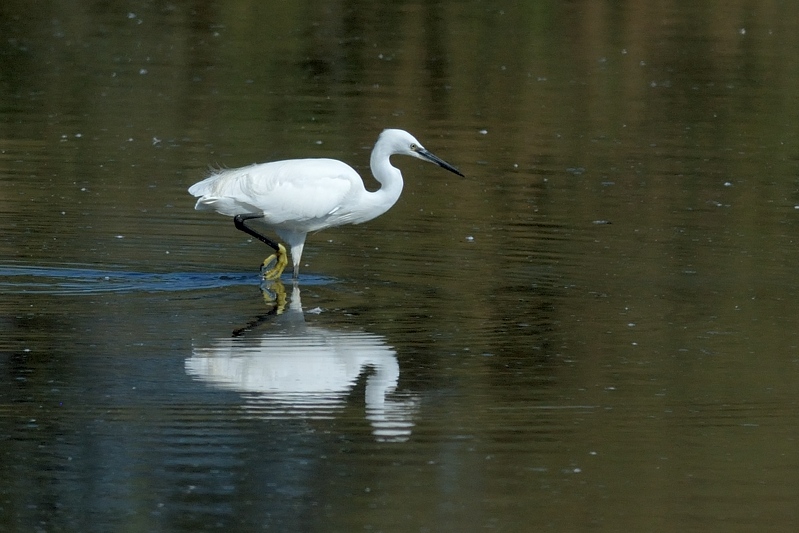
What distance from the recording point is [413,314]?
995 centimetres

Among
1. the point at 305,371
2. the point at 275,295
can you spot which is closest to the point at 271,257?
the point at 275,295

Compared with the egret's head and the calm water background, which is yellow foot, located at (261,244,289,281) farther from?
the egret's head

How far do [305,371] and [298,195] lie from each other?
282cm

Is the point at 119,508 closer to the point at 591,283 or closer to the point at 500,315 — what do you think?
the point at 500,315

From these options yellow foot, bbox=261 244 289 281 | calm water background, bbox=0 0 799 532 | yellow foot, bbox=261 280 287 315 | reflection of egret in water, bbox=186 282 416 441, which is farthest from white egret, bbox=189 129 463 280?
reflection of egret in water, bbox=186 282 416 441

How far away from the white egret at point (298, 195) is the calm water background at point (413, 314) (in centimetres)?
38

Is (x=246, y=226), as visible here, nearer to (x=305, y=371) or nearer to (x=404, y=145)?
(x=404, y=145)

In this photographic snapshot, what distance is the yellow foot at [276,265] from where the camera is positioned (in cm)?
1123

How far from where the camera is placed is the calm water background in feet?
21.6

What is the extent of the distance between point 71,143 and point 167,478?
34.5ft

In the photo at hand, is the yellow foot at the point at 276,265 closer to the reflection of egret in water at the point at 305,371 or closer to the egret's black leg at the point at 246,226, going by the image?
the egret's black leg at the point at 246,226

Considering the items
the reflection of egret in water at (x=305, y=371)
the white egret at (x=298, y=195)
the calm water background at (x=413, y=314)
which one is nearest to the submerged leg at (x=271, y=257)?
the white egret at (x=298, y=195)

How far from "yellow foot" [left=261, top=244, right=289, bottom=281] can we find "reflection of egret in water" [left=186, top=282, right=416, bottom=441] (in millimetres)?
1473

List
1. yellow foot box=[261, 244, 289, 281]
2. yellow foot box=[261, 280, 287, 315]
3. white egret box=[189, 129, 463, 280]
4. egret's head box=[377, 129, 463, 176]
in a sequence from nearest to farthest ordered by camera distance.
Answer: yellow foot box=[261, 280, 287, 315], white egret box=[189, 129, 463, 280], yellow foot box=[261, 244, 289, 281], egret's head box=[377, 129, 463, 176]
